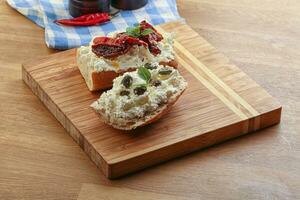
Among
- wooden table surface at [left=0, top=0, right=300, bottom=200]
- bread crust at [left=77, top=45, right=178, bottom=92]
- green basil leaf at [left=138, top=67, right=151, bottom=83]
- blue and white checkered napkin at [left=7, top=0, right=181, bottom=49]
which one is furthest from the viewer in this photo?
blue and white checkered napkin at [left=7, top=0, right=181, bottom=49]

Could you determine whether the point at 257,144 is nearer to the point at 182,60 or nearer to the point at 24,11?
the point at 182,60

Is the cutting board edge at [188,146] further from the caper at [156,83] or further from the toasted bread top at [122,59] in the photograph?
the toasted bread top at [122,59]

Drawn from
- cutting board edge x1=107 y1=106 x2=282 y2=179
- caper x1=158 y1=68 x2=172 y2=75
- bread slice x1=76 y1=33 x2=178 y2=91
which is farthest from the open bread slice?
cutting board edge x1=107 y1=106 x2=282 y2=179

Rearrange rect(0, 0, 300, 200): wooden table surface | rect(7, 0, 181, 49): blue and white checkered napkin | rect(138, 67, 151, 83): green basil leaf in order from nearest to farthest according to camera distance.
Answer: rect(0, 0, 300, 200): wooden table surface
rect(138, 67, 151, 83): green basil leaf
rect(7, 0, 181, 49): blue and white checkered napkin

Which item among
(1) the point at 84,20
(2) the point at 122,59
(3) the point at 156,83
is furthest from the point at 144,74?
(1) the point at 84,20

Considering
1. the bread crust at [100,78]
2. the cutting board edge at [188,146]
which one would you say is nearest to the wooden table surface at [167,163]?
the cutting board edge at [188,146]

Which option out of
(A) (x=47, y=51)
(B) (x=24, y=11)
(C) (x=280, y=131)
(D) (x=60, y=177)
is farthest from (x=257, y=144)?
(B) (x=24, y=11)

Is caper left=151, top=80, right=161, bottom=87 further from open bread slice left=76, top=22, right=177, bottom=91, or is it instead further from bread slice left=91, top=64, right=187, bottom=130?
open bread slice left=76, top=22, right=177, bottom=91
